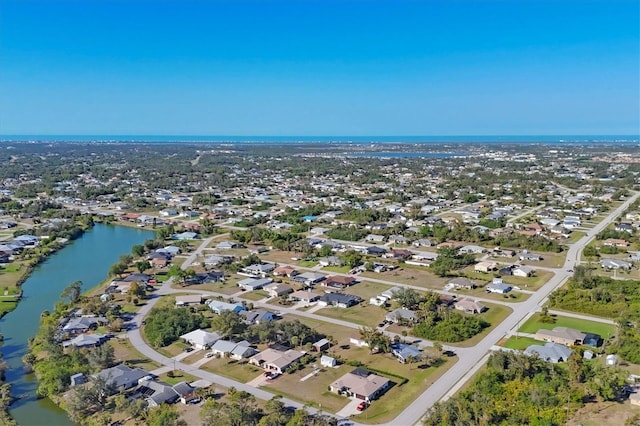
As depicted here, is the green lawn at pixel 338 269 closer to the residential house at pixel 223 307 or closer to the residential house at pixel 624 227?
the residential house at pixel 223 307

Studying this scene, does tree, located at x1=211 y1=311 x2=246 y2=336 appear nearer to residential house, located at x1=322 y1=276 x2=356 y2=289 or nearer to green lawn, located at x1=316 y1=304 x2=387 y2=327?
green lawn, located at x1=316 y1=304 x2=387 y2=327

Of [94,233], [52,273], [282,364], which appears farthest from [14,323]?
[94,233]

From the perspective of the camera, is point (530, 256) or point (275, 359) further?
point (530, 256)

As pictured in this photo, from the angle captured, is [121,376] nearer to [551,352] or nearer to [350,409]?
[350,409]

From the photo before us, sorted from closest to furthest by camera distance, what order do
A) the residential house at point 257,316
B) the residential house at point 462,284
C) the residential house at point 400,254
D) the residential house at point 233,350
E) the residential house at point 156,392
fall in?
the residential house at point 156,392, the residential house at point 233,350, the residential house at point 257,316, the residential house at point 462,284, the residential house at point 400,254

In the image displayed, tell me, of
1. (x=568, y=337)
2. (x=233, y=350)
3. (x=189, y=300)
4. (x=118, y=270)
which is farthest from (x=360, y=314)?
(x=118, y=270)

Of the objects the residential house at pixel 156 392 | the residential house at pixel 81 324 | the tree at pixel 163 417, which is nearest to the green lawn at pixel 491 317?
the residential house at pixel 156 392

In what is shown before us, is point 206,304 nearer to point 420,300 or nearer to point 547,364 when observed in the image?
point 420,300
